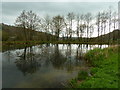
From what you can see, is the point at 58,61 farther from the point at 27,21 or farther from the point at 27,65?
the point at 27,21

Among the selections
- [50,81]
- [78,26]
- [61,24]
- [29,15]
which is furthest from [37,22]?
[50,81]

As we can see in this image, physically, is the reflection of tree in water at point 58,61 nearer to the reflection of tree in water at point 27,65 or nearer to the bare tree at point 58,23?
the reflection of tree in water at point 27,65

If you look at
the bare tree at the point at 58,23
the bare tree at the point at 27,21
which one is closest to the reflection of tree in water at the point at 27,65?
Result: the bare tree at the point at 27,21

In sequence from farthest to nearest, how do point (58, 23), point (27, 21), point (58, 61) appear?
1. point (58, 23)
2. point (27, 21)
3. point (58, 61)

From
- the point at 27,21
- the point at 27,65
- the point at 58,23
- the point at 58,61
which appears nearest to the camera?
the point at 27,65

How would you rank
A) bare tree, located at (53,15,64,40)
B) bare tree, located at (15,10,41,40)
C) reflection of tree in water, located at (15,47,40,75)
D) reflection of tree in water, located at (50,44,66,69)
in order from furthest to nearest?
bare tree, located at (53,15,64,40) → bare tree, located at (15,10,41,40) → reflection of tree in water, located at (50,44,66,69) → reflection of tree in water, located at (15,47,40,75)

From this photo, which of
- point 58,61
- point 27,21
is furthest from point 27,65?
point 27,21

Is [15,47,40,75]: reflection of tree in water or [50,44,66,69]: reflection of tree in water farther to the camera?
[50,44,66,69]: reflection of tree in water

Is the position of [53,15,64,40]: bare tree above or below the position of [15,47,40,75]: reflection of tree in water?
above

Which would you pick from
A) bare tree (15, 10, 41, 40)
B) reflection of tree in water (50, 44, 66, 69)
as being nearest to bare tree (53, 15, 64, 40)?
bare tree (15, 10, 41, 40)

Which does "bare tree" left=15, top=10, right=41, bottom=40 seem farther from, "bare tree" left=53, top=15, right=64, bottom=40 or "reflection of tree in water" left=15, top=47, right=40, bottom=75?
"reflection of tree in water" left=15, top=47, right=40, bottom=75

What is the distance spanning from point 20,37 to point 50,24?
18.4 metres

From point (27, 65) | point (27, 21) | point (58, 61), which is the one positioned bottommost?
point (27, 65)

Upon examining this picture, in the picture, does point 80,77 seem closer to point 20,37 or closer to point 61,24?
point 20,37
